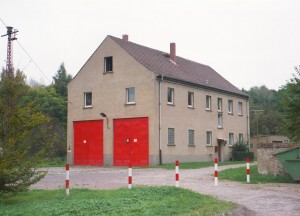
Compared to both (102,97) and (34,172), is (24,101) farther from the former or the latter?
(102,97)

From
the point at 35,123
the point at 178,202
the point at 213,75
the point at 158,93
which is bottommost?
the point at 178,202

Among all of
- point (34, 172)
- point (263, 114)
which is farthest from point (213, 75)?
point (34, 172)

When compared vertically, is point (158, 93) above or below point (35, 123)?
above

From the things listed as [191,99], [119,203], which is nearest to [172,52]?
[191,99]

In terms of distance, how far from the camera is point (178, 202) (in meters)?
11.4

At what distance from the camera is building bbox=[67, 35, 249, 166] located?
34594mm

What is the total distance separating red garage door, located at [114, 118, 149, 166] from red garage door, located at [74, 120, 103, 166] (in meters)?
1.64

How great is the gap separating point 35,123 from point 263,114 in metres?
67.2

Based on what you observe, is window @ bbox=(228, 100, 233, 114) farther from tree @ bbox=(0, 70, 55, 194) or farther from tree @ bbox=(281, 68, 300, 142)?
tree @ bbox=(0, 70, 55, 194)

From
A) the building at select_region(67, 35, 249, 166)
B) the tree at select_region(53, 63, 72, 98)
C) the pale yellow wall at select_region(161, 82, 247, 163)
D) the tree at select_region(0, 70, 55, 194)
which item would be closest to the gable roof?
the building at select_region(67, 35, 249, 166)

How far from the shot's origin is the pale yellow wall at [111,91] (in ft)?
113

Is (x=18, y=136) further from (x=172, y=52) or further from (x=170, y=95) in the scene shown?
(x=172, y=52)

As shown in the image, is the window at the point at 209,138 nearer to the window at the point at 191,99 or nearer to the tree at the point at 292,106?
the window at the point at 191,99

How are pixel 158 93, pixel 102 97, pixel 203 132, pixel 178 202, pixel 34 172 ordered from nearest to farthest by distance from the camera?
pixel 178 202, pixel 34 172, pixel 158 93, pixel 102 97, pixel 203 132
